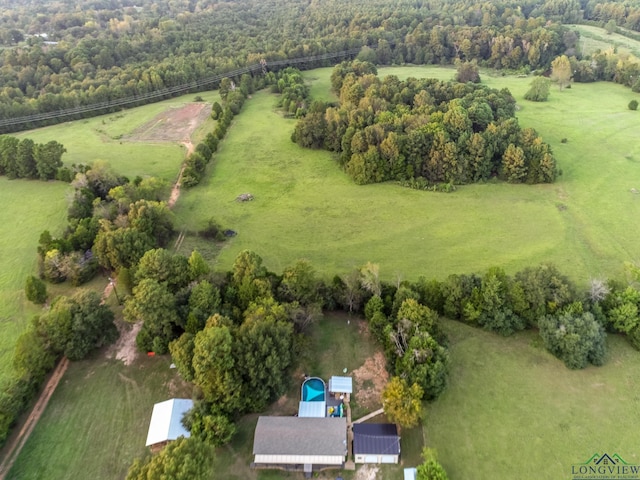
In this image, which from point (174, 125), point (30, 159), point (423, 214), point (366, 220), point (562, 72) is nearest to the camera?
point (366, 220)

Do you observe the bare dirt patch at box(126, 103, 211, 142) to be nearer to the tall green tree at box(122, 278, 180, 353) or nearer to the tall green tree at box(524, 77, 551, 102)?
the tall green tree at box(122, 278, 180, 353)

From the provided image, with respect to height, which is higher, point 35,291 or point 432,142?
point 432,142

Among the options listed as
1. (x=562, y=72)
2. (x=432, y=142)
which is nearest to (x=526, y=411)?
(x=432, y=142)

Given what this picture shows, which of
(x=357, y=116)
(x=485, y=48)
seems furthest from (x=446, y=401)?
(x=485, y=48)

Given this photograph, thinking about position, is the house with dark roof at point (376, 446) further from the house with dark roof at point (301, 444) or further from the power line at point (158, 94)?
the power line at point (158, 94)

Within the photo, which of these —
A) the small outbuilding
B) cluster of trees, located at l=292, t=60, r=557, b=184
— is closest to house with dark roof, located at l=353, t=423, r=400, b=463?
the small outbuilding

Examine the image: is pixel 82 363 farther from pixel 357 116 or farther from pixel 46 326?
pixel 357 116

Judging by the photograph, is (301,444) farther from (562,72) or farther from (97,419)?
(562,72)
